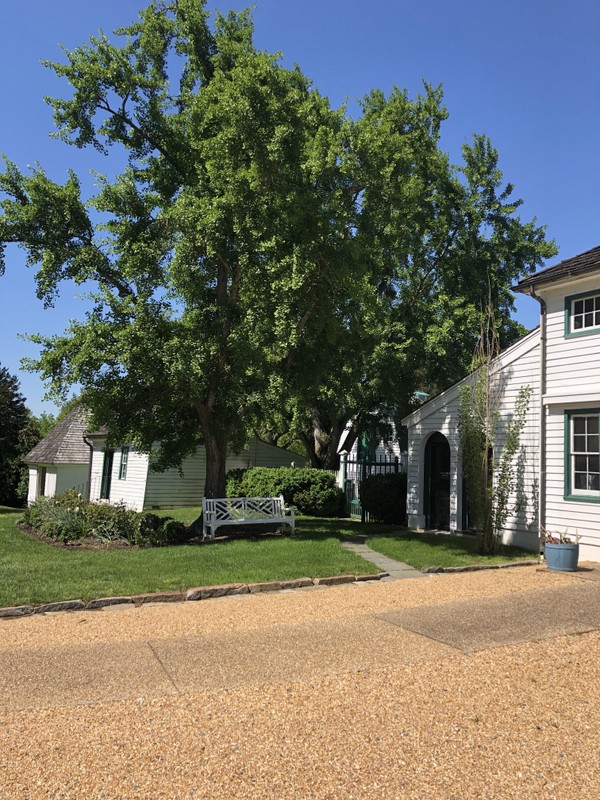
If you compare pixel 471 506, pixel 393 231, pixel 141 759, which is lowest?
pixel 141 759

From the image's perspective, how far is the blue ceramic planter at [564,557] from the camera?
1073 cm

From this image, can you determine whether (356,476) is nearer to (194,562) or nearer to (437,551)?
(437,551)

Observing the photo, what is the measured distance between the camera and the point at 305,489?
71.8 feet

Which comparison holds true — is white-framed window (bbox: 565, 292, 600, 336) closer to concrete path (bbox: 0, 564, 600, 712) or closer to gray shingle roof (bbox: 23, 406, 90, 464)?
concrete path (bbox: 0, 564, 600, 712)

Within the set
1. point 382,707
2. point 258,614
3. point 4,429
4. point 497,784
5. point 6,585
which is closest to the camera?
point 497,784

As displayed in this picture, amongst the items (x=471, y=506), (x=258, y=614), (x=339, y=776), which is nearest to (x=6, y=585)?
(x=258, y=614)

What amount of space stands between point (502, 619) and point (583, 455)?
6191 mm

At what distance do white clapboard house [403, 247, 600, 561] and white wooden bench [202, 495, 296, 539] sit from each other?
5.39 meters

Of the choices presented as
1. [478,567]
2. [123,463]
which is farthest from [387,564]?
[123,463]

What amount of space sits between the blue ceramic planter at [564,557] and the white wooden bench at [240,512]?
20.7ft

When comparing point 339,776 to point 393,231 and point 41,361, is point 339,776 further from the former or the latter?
point 393,231

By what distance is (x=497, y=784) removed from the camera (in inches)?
149

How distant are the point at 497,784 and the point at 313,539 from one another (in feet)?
34.1

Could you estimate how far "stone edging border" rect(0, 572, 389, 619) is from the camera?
7.84 meters
